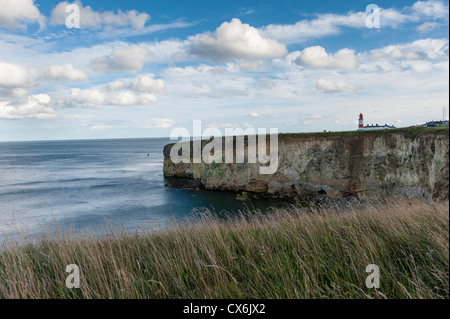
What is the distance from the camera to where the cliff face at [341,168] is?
22500 millimetres

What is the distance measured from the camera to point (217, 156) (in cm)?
3788

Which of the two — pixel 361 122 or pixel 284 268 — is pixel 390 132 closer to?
pixel 361 122

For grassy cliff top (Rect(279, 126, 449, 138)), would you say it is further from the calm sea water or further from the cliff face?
the calm sea water

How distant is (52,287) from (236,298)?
10.1 ft

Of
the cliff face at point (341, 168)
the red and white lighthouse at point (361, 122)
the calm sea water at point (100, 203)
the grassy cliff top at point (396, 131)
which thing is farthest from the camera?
the red and white lighthouse at point (361, 122)

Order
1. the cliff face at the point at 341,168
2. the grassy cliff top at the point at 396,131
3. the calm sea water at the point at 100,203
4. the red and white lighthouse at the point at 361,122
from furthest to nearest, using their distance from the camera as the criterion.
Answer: the red and white lighthouse at the point at 361,122
the calm sea water at the point at 100,203
the cliff face at the point at 341,168
the grassy cliff top at the point at 396,131

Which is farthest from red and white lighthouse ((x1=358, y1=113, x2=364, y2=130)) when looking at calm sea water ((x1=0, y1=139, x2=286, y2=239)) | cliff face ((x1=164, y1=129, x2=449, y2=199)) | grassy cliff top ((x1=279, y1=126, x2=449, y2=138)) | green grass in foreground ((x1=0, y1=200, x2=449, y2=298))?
green grass in foreground ((x1=0, y1=200, x2=449, y2=298))

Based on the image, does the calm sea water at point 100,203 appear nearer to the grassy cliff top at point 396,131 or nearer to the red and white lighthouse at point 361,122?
the grassy cliff top at point 396,131

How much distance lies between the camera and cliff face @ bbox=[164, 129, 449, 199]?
73.8 feet

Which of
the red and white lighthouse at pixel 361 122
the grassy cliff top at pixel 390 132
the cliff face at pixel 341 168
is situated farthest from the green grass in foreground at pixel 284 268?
the red and white lighthouse at pixel 361 122

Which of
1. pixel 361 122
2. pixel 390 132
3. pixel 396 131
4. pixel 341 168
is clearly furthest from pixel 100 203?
pixel 361 122
